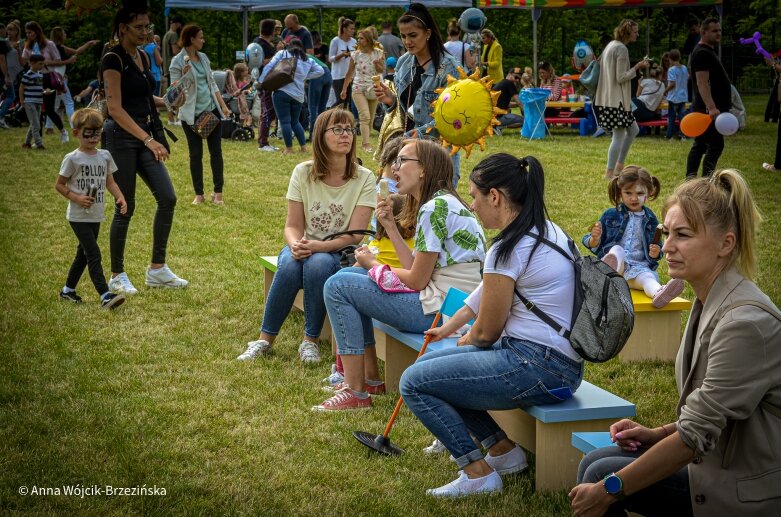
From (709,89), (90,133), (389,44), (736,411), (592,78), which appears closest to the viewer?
(736,411)

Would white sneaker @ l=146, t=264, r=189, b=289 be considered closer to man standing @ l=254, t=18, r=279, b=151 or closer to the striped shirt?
man standing @ l=254, t=18, r=279, b=151

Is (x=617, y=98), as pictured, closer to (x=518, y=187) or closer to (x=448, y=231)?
(x=448, y=231)

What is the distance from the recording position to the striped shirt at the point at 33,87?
15391mm

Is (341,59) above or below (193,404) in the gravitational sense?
above

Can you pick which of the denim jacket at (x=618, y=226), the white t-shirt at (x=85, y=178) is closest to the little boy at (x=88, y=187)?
the white t-shirt at (x=85, y=178)

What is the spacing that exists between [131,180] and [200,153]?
3551 mm

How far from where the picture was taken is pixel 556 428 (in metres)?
3.72

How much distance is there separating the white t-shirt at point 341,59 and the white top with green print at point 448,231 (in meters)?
12.3

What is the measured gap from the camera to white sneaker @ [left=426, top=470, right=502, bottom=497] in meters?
3.76

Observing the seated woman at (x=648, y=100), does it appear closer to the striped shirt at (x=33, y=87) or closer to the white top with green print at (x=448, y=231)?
the striped shirt at (x=33, y=87)

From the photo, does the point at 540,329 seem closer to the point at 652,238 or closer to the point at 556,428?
the point at 556,428

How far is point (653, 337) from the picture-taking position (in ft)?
18.4

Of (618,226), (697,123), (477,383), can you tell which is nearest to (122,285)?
(618,226)

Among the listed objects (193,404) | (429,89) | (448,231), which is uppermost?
(429,89)
